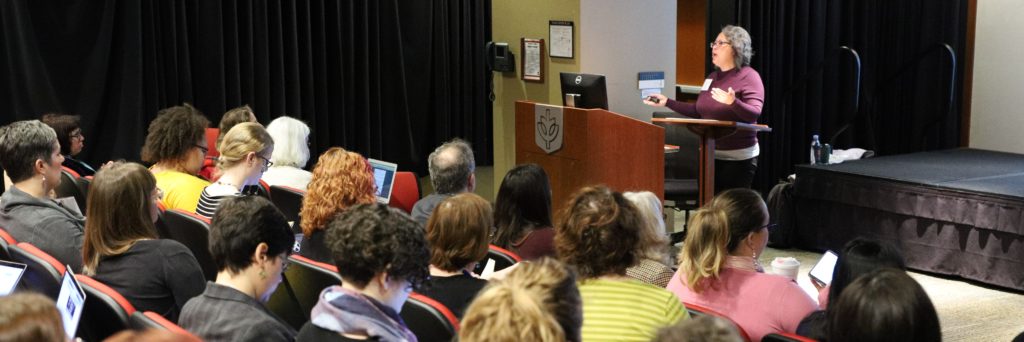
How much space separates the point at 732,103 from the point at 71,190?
11.3ft

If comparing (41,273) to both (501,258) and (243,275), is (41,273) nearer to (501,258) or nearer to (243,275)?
(243,275)

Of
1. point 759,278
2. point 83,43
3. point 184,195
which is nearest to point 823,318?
point 759,278

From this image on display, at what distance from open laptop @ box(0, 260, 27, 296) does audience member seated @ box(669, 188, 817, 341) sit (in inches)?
72.5

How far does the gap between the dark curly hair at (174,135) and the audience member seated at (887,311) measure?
3218 mm

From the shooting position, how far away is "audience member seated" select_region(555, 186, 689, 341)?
244 cm

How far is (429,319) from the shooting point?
2701 mm

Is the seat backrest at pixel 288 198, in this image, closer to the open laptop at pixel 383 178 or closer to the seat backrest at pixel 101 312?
the open laptop at pixel 383 178

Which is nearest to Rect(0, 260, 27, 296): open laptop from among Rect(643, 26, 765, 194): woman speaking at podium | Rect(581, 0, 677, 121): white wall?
Rect(643, 26, 765, 194): woman speaking at podium

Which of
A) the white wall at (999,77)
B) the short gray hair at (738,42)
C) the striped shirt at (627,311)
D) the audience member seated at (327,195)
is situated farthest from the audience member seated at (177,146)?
the white wall at (999,77)

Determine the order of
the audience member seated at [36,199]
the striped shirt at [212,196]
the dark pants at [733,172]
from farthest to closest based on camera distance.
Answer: the dark pants at [733,172] < the striped shirt at [212,196] < the audience member seated at [36,199]

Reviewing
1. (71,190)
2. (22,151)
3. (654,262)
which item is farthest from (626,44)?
(22,151)

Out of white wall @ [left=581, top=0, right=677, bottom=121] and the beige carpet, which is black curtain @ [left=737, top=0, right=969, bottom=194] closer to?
white wall @ [left=581, top=0, right=677, bottom=121]

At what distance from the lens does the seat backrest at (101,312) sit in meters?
2.64

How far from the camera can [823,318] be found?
287 centimetres
